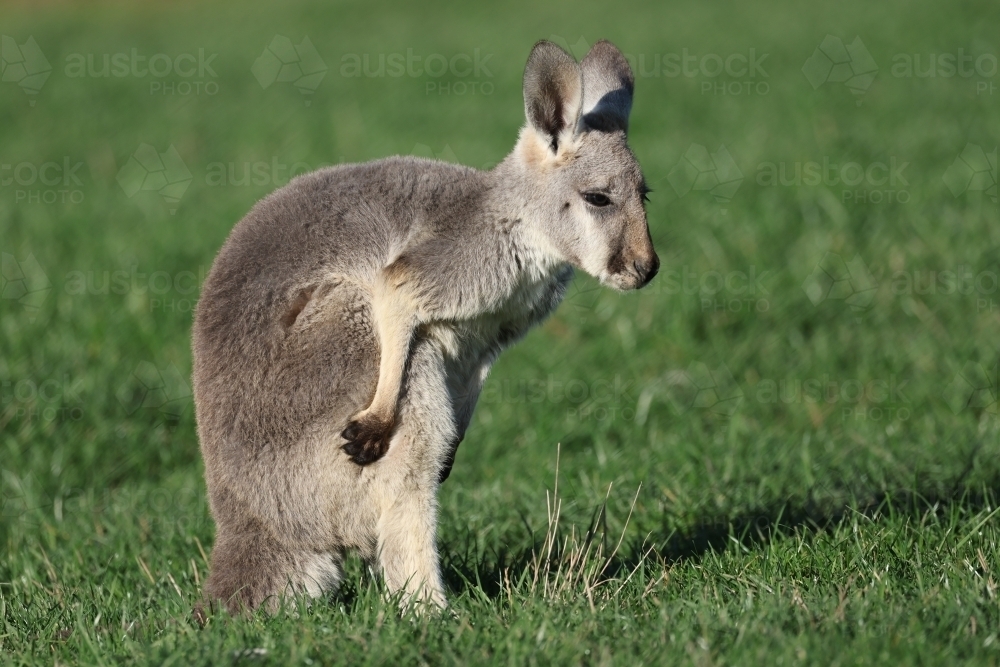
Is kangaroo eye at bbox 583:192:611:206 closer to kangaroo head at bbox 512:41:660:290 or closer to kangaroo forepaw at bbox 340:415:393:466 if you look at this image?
kangaroo head at bbox 512:41:660:290

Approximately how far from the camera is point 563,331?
27.0 feet

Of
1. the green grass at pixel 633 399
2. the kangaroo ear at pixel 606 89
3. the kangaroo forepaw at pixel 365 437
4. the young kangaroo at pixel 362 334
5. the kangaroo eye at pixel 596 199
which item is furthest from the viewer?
the kangaroo ear at pixel 606 89

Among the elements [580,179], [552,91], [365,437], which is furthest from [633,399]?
[365,437]

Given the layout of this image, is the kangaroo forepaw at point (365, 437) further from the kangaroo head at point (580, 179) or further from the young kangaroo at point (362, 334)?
the kangaroo head at point (580, 179)

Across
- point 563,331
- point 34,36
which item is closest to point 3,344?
point 563,331

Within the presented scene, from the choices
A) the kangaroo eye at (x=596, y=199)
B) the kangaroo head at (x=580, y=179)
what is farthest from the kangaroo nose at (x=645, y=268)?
the kangaroo eye at (x=596, y=199)

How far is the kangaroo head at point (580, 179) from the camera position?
427cm

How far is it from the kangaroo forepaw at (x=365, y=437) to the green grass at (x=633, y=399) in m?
0.51

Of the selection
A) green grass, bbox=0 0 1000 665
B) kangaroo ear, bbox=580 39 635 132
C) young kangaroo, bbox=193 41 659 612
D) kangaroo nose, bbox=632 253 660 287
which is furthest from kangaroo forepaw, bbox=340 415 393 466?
kangaroo ear, bbox=580 39 635 132

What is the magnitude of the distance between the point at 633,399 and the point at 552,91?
3168mm

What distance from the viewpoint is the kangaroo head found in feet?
14.0

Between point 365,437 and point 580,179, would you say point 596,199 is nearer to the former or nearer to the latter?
point 580,179

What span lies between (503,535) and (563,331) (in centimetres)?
315

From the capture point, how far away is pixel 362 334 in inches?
169
